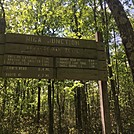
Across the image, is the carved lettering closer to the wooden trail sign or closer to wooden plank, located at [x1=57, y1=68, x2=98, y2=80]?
the wooden trail sign

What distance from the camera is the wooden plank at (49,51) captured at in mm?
5484

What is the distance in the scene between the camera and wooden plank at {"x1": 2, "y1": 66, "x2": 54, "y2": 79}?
17.2 feet

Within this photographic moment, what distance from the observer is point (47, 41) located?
5793mm

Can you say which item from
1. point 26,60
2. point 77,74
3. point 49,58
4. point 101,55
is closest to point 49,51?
point 49,58

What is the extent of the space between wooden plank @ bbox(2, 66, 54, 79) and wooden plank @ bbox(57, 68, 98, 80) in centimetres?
24

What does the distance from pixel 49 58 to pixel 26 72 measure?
0.71m

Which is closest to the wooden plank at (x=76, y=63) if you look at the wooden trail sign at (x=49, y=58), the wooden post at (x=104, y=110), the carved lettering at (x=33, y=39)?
the wooden trail sign at (x=49, y=58)

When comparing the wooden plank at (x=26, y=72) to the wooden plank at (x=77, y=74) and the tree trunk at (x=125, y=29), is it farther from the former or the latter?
the tree trunk at (x=125, y=29)

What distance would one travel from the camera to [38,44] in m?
5.68

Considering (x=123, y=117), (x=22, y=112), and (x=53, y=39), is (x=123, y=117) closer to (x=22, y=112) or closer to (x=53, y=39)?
(x=22, y=112)

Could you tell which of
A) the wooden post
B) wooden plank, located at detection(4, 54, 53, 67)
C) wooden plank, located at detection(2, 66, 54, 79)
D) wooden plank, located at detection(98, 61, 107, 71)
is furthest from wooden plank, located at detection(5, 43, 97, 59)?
the wooden post

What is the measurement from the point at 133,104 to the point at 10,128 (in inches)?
448

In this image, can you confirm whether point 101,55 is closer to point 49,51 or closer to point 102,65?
point 102,65

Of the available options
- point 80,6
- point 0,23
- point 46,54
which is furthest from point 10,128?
point 46,54
